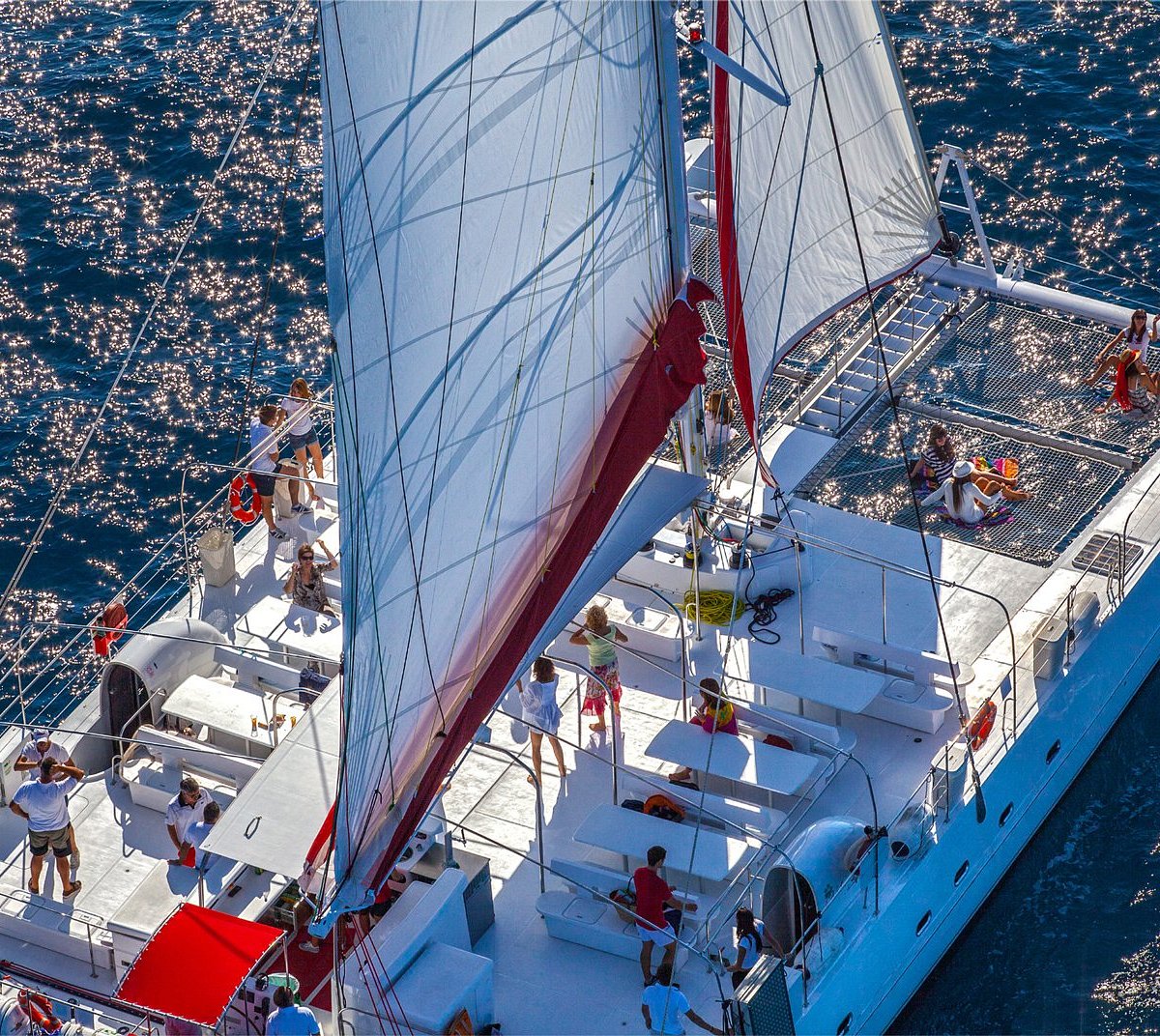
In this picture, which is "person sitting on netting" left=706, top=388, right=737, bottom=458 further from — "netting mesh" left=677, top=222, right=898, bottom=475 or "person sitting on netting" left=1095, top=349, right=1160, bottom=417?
"person sitting on netting" left=1095, top=349, right=1160, bottom=417

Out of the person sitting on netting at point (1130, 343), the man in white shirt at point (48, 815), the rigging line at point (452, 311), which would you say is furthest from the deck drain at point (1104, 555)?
the man in white shirt at point (48, 815)

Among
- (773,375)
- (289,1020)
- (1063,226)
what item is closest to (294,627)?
(289,1020)

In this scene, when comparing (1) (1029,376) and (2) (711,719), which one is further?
(1) (1029,376)

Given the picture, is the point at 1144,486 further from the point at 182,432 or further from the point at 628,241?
the point at 182,432

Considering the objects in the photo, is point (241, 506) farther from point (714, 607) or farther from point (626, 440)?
point (626, 440)

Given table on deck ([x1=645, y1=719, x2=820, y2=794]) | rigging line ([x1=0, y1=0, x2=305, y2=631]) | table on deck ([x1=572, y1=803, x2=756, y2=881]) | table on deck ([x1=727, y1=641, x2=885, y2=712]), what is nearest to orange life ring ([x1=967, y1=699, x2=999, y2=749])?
table on deck ([x1=727, y1=641, x2=885, y2=712])

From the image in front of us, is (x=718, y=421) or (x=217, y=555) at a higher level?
(x=718, y=421)

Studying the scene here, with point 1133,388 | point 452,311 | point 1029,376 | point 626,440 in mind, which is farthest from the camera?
point 1029,376
